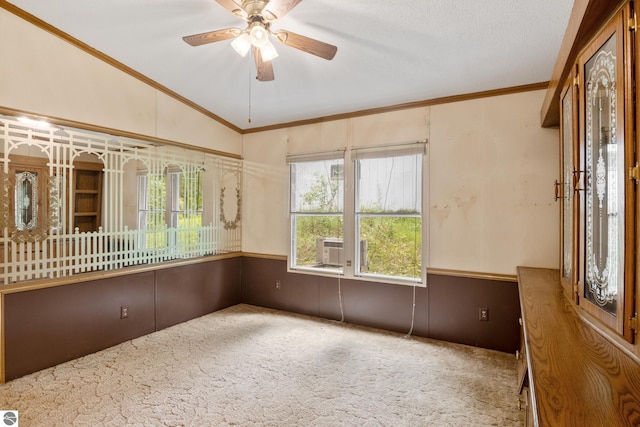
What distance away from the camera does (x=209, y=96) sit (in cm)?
413

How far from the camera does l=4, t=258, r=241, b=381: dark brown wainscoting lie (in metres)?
2.85

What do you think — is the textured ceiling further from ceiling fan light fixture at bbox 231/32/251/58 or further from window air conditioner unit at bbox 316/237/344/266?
window air conditioner unit at bbox 316/237/344/266

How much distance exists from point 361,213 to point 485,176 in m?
1.43

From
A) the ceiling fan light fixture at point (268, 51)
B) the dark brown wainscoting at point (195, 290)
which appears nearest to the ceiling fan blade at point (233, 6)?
the ceiling fan light fixture at point (268, 51)

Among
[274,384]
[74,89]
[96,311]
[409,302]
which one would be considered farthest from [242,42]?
[409,302]

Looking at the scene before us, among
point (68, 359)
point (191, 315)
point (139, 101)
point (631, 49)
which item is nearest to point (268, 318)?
point (191, 315)

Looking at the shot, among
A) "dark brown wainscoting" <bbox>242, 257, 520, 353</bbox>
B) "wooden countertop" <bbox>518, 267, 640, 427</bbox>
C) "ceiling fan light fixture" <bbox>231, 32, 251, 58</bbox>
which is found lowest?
"dark brown wainscoting" <bbox>242, 257, 520, 353</bbox>

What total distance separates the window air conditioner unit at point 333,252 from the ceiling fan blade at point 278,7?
2751 millimetres

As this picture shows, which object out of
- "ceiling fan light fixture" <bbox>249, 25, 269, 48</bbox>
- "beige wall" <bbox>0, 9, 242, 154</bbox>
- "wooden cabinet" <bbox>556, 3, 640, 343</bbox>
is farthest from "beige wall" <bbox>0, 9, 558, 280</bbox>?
"ceiling fan light fixture" <bbox>249, 25, 269, 48</bbox>

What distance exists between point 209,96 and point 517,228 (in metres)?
3.71

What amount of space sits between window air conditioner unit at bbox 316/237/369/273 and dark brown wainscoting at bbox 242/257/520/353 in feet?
0.69

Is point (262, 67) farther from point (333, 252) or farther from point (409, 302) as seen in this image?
point (409, 302)

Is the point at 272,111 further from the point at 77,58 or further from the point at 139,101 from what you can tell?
the point at 77,58

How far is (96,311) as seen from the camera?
11.1 ft
